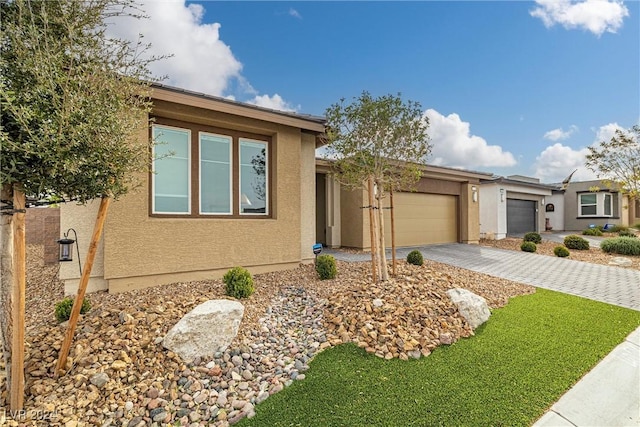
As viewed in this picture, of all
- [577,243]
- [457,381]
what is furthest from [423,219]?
[457,381]

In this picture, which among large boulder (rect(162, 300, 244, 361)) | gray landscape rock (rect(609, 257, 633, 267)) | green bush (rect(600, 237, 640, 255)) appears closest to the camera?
large boulder (rect(162, 300, 244, 361))

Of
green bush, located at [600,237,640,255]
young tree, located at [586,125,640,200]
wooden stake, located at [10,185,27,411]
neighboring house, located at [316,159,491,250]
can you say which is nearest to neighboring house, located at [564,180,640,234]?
young tree, located at [586,125,640,200]

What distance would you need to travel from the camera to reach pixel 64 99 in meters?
2.62

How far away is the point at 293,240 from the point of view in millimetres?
7527

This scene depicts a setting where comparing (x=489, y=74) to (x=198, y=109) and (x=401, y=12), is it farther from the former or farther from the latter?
(x=198, y=109)

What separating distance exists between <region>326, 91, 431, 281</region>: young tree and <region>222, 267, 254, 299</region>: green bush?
2.56 metres

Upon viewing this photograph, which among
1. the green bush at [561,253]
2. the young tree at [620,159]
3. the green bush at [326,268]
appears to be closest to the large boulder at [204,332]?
the green bush at [326,268]

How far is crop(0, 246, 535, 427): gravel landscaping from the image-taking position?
305cm

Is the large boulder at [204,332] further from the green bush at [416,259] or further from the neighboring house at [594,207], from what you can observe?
the neighboring house at [594,207]

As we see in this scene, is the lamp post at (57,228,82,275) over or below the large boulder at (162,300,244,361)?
over

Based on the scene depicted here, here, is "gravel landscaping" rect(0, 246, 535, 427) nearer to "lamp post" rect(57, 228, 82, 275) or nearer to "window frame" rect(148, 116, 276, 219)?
"lamp post" rect(57, 228, 82, 275)

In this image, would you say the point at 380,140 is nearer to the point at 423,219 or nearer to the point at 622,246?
the point at 423,219

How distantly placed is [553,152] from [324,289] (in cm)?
2441

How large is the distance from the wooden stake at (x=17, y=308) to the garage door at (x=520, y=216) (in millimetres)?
21657
